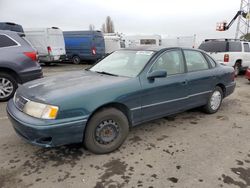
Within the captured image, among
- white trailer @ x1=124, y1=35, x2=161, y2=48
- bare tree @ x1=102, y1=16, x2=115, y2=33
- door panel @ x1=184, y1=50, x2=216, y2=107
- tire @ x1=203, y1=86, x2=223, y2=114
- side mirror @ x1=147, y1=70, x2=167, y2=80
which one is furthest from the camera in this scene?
bare tree @ x1=102, y1=16, x2=115, y2=33

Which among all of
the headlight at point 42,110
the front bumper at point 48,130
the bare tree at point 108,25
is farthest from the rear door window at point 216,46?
the bare tree at point 108,25

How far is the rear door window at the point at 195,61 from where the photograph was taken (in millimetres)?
4695

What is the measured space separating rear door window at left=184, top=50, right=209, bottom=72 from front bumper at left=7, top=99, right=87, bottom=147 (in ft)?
8.23

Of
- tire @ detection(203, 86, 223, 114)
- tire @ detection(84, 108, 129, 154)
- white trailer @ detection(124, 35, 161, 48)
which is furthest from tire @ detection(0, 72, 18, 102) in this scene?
white trailer @ detection(124, 35, 161, 48)

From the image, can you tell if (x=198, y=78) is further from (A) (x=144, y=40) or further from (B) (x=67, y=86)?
(A) (x=144, y=40)

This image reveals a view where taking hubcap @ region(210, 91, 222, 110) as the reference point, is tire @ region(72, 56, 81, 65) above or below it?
above

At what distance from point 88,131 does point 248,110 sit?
426 centimetres

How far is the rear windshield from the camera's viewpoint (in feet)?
35.1

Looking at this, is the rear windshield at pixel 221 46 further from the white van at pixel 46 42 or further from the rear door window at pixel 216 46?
the white van at pixel 46 42

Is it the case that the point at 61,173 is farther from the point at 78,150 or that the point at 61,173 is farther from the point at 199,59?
the point at 199,59

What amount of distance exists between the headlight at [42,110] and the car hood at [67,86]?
0.08m

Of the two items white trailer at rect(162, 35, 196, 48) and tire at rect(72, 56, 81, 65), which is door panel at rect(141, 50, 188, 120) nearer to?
tire at rect(72, 56, 81, 65)

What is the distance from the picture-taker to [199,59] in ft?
16.5

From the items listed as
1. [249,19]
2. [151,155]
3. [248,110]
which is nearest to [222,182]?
[151,155]
